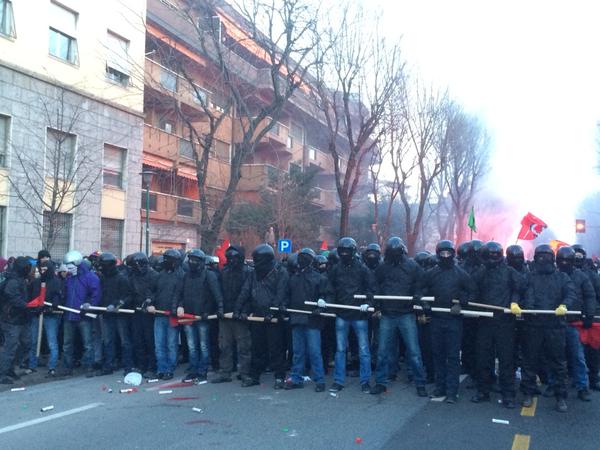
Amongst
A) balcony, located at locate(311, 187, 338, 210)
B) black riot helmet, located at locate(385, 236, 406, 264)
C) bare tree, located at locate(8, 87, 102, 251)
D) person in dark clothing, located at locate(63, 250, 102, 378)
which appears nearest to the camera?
black riot helmet, located at locate(385, 236, 406, 264)

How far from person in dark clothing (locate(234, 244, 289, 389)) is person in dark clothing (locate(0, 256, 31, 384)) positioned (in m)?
3.25

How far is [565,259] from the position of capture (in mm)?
7988

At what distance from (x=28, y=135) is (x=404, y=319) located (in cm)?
1373

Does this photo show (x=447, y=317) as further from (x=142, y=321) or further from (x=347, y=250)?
(x=142, y=321)

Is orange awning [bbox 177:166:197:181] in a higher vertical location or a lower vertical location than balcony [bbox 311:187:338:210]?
lower

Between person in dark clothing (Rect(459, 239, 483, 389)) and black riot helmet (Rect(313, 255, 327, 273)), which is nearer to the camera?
person in dark clothing (Rect(459, 239, 483, 389))

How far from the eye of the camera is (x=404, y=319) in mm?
8242

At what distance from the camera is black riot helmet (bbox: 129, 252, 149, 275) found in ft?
32.8

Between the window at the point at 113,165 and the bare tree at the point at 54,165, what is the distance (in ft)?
5.24

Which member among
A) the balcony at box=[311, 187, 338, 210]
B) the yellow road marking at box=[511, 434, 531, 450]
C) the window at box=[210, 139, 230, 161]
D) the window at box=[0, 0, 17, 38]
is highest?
the window at box=[0, 0, 17, 38]

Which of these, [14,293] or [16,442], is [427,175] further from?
[16,442]

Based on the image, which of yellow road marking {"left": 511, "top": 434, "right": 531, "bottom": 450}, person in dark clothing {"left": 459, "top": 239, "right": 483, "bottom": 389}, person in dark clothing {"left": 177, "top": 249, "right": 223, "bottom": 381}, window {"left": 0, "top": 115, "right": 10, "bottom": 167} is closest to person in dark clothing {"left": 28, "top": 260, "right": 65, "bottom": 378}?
person in dark clothing {"left": 177, "top": 249, "right": 223, "bottom": 381}

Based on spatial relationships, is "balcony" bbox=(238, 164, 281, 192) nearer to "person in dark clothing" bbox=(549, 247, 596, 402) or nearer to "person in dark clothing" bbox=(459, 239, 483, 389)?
"person in dark clothing" bbox=(459, 239, 483, 389)

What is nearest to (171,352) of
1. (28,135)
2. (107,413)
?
(107,413)
